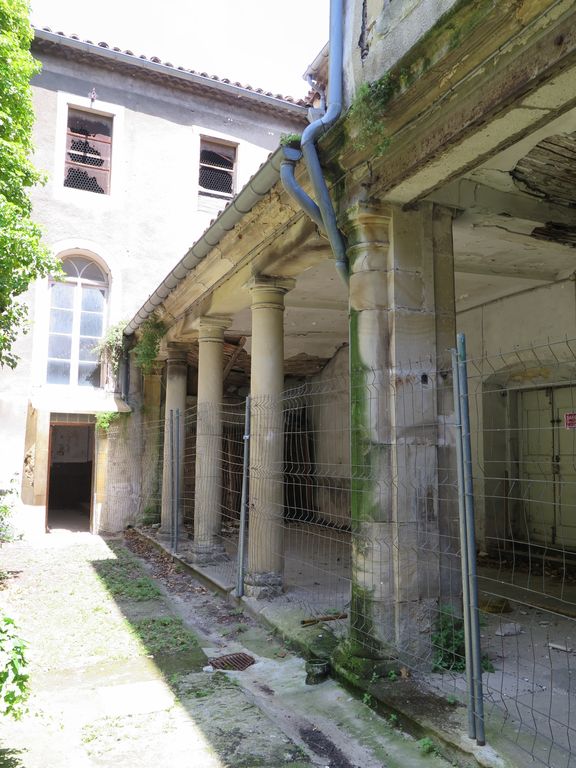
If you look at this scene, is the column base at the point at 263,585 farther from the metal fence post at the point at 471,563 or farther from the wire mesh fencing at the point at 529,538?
the metal fence post at the point at 471,563

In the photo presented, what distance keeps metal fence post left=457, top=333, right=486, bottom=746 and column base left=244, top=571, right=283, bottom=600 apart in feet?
10.6

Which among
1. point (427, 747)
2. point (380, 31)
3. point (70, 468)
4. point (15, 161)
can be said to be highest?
point (15, 161)

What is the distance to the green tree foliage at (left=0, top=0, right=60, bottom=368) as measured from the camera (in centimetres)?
644

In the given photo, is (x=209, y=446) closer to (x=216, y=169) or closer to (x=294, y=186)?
(x=294, y=186)

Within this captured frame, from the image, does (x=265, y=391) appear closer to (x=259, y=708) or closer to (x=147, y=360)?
(x=259, y=708)

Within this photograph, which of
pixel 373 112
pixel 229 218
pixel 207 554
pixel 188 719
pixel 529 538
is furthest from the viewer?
pixel 207 554

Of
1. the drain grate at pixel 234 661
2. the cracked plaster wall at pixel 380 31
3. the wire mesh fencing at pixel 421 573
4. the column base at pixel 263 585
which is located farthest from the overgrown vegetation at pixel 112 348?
the cracked plaster wall at pixel 380 31

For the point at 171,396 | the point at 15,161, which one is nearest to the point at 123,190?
the point at 171,396

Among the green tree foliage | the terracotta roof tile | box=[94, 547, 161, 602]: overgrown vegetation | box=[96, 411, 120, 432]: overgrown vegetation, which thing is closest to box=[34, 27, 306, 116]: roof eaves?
the terracotta roof tile

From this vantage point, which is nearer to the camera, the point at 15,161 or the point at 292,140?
the point at 292,140

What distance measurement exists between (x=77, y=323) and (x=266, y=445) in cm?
731

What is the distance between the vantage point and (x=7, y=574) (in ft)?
26.2

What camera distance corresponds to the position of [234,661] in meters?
4.75

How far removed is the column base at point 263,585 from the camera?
609 cm
